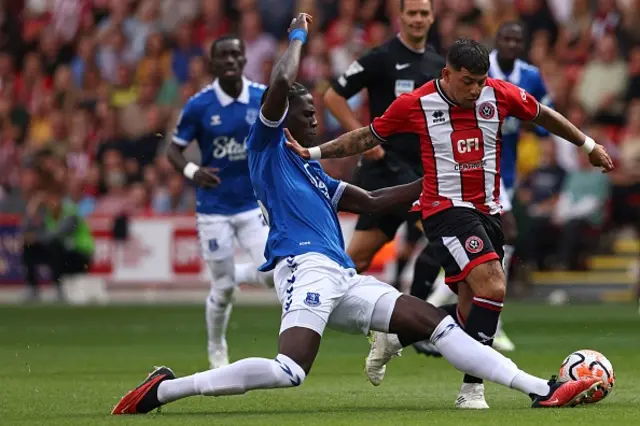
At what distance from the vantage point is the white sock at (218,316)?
12.5 metres

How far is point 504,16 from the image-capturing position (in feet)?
76.1

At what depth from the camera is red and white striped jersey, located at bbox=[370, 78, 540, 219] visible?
9.20 meters

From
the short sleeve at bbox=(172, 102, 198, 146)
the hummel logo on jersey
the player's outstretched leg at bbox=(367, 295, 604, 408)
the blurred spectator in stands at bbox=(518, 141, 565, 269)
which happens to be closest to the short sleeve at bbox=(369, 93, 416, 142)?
the hummel logo on jersey

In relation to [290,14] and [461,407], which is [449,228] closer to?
[461,407]

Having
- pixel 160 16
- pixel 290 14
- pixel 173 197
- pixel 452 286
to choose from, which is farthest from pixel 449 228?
pixel 160 16

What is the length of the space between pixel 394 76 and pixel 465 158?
320 cm

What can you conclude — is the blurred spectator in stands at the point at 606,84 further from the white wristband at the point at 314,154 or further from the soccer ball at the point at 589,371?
the white wristband at the point at 314,154

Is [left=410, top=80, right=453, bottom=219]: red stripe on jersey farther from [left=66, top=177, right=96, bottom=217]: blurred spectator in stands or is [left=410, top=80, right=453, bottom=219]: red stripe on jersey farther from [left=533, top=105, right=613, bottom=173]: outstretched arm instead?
[left=66, top=177, right=96, bottom=217]: blurred spectator in stands

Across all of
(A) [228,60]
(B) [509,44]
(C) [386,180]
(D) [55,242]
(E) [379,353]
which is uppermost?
(B) [509,44]

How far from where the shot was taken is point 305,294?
8555 mm

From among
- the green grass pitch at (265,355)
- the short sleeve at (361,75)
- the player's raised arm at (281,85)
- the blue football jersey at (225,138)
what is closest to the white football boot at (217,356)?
the green grass pitch at (265,355)

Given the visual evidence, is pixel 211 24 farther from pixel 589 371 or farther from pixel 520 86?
pixel 589 371

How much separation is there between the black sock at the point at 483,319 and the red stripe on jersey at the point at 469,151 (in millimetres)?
661

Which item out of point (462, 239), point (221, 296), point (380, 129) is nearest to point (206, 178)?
point (221, 296)
